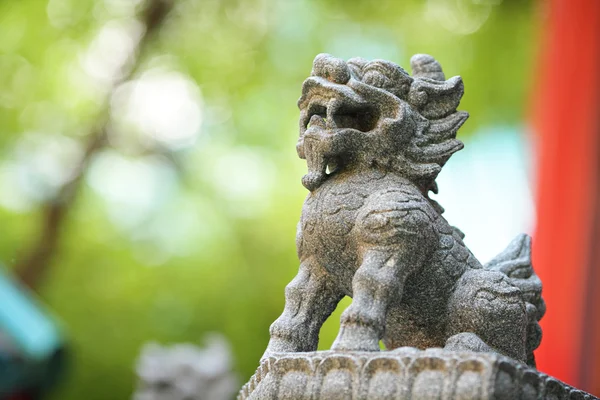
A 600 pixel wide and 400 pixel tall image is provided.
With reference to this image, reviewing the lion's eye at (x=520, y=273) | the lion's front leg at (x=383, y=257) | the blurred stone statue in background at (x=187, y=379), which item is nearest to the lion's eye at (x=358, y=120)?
the lion's front leg at (x=383, y=257)

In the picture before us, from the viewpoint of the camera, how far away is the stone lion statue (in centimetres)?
188

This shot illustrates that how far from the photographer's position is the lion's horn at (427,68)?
7.35 feet

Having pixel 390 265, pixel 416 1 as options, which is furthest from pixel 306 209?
pixel 416 1

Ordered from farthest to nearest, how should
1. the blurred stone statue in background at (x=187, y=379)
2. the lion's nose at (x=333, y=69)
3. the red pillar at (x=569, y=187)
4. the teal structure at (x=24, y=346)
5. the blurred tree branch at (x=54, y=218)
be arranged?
the blurred tree branch at (x=54, y=218), the teal structure at (x=24, y=346), the blurred stone statue in background at (x=187, y=379), the red pillar at (x=569, y=187), the lion's nose at (x=333, y=69)

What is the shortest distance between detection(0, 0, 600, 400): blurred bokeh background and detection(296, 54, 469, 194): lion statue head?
18.9 feet

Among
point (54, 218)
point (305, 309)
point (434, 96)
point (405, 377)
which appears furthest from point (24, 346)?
point (405, 377)

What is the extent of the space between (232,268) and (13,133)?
9.01 ft

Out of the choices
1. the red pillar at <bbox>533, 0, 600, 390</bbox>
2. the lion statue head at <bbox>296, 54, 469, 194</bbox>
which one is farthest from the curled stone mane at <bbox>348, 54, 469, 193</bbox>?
the red pillar at <bbox>533, 0, 600, 390</bbox>

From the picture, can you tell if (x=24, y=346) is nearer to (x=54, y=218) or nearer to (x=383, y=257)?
(x=54, y=218)

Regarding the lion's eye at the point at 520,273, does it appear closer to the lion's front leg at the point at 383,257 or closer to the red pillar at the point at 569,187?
the lion's front leg at the point at 383,257

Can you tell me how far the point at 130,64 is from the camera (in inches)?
326

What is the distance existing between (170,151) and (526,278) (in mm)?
6531

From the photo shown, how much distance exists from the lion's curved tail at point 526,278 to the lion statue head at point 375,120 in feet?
1.30

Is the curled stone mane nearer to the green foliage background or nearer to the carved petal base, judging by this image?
the carved petal base
